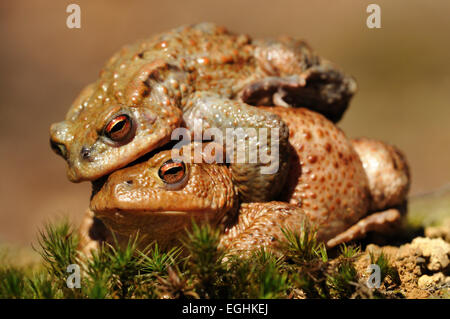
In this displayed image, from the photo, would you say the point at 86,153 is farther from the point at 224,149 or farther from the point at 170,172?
the point at 224,149

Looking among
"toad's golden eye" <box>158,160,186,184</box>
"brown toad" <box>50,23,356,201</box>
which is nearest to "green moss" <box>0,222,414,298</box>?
"toad's golden eye" <box>158,160,186,184</box>

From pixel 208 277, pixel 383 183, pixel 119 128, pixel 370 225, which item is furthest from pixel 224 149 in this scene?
pixel 383 183

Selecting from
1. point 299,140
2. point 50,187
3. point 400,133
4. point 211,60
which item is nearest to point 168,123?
point 211,60

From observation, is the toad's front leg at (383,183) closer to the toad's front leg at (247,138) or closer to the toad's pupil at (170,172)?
the toad's front leg at (247,138)

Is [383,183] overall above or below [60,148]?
below

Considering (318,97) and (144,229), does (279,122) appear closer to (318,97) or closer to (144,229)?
(318,97)

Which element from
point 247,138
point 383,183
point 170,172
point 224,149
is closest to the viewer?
point 170,172

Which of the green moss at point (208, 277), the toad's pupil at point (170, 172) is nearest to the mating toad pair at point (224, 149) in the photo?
the toad's pupil at point (170, 172)
